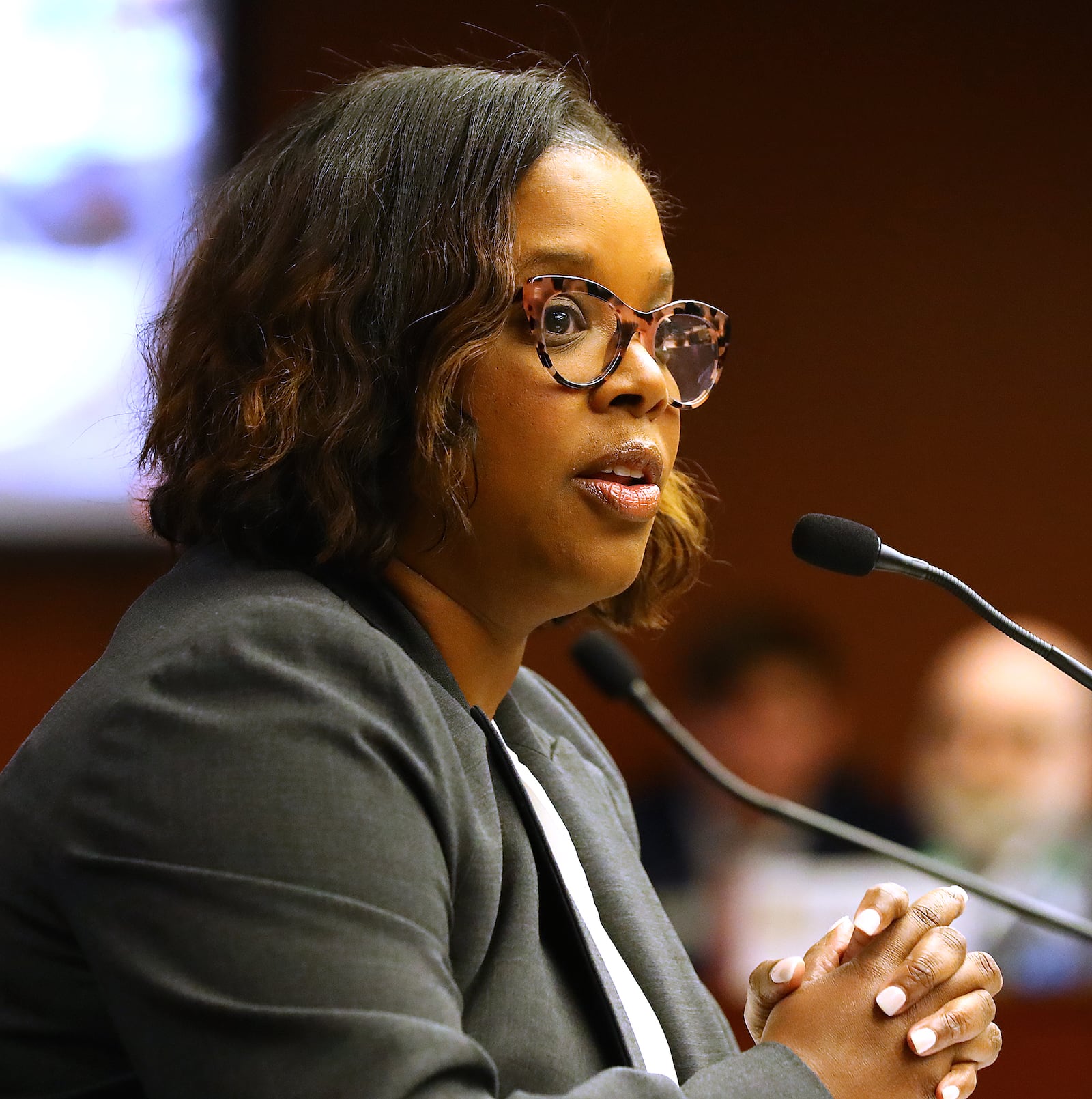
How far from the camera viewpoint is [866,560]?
46.9 inches

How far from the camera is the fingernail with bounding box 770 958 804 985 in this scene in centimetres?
108

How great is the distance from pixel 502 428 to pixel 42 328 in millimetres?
2000

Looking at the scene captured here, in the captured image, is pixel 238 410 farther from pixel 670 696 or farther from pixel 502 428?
pixel 670 696

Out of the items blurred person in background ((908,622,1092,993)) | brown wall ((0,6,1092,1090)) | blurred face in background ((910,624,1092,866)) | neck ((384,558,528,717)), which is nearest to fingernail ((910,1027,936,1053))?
neck ((384,558,528,717))

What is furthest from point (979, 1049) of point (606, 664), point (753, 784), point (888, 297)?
point (888, 297)

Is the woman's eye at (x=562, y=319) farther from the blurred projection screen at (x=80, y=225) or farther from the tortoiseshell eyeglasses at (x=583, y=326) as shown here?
the blurred projection screen at (x=80, y=225)

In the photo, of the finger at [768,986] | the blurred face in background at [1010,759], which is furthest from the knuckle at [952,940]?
the blurred face in background at [1010,759]

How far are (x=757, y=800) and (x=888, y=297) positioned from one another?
2306mm

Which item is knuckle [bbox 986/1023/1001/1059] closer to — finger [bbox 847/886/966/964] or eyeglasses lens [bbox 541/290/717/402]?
finger [bbox 847/886/966/964]

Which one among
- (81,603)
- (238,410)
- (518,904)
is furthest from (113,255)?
(518,904)

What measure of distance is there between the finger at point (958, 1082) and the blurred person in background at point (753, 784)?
1938 millimetres

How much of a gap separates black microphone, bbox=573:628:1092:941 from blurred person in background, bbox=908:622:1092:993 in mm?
1394

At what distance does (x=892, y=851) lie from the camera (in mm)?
1475

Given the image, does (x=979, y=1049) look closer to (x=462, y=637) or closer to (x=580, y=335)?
(x=462, y=637)
